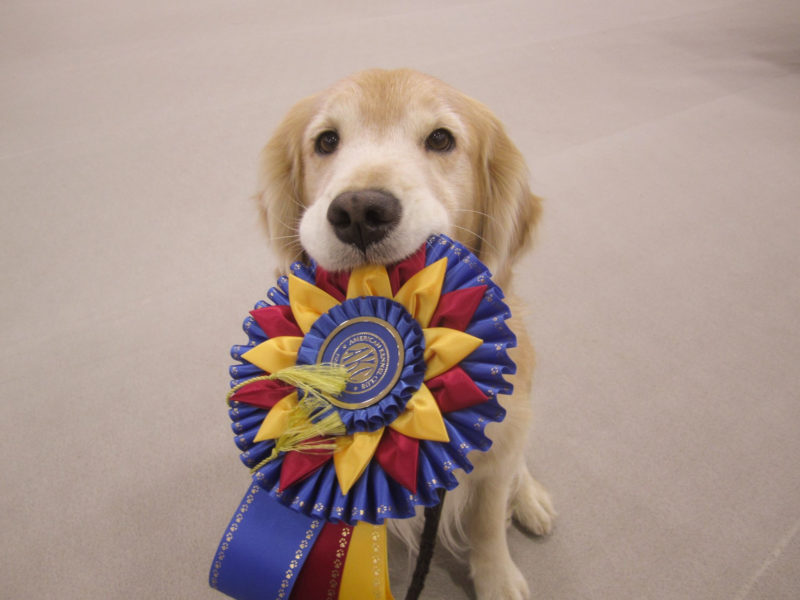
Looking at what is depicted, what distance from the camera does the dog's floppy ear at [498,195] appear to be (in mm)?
1315

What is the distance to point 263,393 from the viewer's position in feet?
3.14

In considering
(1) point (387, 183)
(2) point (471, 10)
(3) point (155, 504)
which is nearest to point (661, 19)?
(2) point (471, 10)

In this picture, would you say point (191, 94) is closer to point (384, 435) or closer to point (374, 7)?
point (374, 7)

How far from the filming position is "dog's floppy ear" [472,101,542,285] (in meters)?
1.32

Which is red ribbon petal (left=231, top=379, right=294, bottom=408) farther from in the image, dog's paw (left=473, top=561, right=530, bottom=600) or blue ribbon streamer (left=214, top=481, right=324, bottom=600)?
dog's paw (left=473, top=561, right=530, bottom=600)

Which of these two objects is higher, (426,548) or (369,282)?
(369,282)

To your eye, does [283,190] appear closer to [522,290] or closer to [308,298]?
[308,298]

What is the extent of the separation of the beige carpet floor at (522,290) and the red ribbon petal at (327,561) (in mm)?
523

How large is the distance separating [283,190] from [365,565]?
36.3 inches

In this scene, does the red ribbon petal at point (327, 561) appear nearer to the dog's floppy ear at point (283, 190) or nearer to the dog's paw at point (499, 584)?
the dog's paw at point (499, 584)

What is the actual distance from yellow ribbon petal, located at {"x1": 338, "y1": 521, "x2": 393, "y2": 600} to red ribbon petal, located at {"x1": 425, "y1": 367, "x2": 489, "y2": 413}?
0.26m

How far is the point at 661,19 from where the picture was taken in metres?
4.81

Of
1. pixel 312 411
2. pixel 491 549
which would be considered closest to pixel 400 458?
pixel 312 411

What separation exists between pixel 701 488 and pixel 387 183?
4.40ft
